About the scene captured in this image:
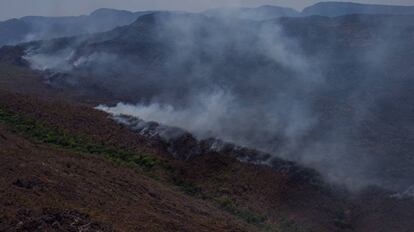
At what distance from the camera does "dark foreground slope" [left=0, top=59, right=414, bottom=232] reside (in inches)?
431

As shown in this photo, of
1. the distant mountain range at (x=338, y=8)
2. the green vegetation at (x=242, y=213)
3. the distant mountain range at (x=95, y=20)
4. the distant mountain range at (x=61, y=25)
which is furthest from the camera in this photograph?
the distant mountain range at (x=61, y=25)

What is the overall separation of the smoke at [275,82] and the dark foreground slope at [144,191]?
170cm

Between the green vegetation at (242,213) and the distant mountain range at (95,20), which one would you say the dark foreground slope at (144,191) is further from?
the distant mountain range at (95,20)

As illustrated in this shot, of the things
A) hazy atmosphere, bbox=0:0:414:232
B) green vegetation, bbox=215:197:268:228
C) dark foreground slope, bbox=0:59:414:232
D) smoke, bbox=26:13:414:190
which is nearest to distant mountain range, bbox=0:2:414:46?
smoke, bbox=26:13:414:190

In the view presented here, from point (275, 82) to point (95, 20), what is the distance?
9320 centimetres

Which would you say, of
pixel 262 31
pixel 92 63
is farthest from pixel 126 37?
pixel 262 31

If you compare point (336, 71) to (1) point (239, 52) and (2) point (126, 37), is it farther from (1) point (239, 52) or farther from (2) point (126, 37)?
(2) point (126, 37)

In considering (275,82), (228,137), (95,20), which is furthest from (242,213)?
(95,20)

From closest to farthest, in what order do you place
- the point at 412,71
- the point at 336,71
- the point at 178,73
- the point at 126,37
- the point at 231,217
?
1. the point at 231,217
2. the point at 412,71
3. the point at 336,71
4. the point at 178,73
5. the point at 126,37

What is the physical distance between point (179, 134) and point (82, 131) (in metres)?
4.76

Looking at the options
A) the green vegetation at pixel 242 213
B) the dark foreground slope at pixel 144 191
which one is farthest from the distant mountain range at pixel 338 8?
the green vegetation at pixel 242 213

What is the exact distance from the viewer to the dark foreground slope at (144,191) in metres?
10.9

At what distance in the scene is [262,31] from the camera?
53031 millimetres

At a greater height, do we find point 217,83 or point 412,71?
point 412,71
